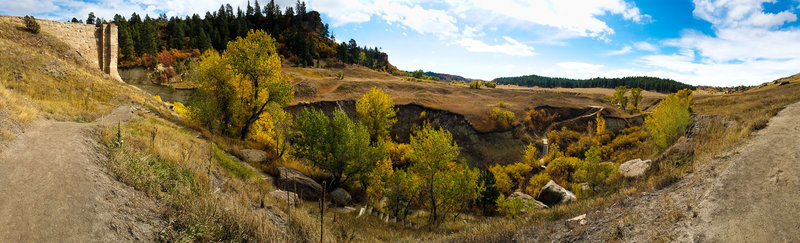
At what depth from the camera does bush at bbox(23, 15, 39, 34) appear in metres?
23.2

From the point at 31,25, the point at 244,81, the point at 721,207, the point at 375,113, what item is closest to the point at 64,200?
the point at 721,207

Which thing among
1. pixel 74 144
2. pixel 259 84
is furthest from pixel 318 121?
pixel 74 144

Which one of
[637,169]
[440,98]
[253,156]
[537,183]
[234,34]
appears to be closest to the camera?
[253,156]

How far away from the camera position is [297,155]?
2512 cm

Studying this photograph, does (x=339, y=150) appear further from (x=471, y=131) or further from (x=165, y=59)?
(x=165, y=59)

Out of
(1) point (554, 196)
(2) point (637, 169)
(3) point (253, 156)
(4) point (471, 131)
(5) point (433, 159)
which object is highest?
(2) point (637, 169)

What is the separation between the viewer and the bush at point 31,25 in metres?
23.2

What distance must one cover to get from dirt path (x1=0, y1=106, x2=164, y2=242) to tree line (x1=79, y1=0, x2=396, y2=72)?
78.4 meters

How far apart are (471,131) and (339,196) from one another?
36.0 meters

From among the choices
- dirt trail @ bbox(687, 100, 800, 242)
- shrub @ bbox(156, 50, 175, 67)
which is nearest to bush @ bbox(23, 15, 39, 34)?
dirt trail @ bbox(687, 100, 800, 242)

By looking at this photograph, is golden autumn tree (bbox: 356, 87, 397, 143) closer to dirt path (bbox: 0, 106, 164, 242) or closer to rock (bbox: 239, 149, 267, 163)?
rock (bbox: 239, 149, 267, 163)

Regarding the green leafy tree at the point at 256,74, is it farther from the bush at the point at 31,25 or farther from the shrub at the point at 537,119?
the shrub at the point at 537,119

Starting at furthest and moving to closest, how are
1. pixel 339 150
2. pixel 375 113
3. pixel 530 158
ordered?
1. pixel 530 158
2. pixel 375 113
3. pixel 339 150

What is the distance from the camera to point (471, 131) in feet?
175
